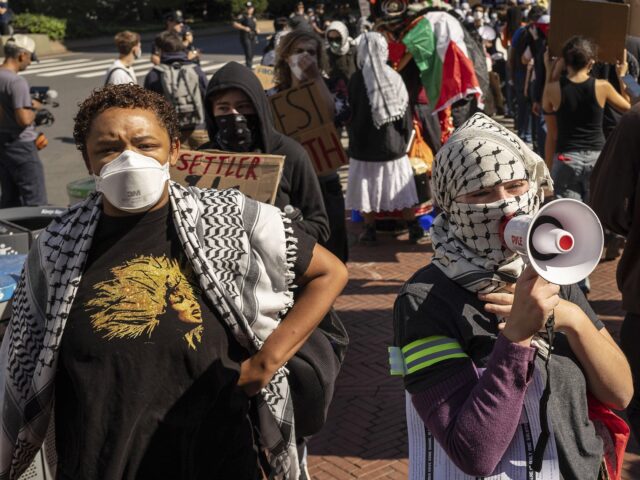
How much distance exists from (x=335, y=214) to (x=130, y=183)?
3358 mm

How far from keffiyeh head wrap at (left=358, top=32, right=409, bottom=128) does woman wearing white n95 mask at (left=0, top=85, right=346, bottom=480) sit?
5.61 metres

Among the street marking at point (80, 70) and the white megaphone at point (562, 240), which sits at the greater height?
the white megaphone at point (562, 240)

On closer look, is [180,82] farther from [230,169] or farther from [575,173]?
[230,169]

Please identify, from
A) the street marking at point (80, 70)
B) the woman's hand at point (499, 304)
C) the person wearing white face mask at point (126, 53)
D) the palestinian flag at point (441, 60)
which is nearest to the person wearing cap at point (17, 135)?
the person wearing white face mask at point (126, 53)

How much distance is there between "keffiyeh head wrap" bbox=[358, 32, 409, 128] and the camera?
26.8 ft

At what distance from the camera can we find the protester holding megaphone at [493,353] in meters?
2.06

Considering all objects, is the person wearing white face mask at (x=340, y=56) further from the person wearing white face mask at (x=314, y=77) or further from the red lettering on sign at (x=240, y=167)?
the red lettering on sign at (x=240, y=167)

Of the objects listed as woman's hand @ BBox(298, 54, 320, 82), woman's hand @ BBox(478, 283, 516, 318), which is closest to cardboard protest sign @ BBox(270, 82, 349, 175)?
woman's hand @ BBox(298, 54, 320, 82)

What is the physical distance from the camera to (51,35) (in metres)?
33.0

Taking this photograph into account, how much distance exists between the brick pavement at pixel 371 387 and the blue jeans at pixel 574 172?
2.57 ft

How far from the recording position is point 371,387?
5.59 metres

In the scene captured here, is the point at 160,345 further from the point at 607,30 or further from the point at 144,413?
the point at 607,30

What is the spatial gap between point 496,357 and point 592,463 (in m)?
0.42

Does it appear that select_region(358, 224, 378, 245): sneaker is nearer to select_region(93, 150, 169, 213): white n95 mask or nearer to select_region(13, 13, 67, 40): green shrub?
select_region(93, 150, 169, 213): white n95 mask
